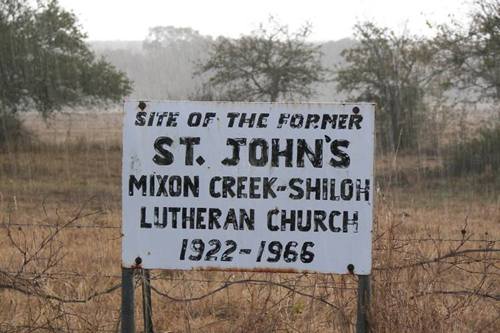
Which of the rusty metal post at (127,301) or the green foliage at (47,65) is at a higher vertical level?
the green foliage at (47,65)

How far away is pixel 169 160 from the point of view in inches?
172

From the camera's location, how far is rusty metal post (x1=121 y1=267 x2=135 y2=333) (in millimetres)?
4449

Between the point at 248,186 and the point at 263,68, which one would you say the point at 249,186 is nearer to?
the point at 248,186

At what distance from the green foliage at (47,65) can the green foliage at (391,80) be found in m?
7.35

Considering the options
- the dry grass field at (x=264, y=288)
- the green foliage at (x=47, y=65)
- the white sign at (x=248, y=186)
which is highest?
the green foliage at (x=47, y=65)

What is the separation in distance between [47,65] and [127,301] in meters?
20.5

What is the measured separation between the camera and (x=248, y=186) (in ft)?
14.3

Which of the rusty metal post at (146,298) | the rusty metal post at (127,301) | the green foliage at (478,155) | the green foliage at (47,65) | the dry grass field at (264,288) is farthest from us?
the green foliage at (47,65)

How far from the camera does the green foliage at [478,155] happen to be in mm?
19875

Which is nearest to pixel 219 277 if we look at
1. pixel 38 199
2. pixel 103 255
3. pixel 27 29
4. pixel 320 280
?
pixel 103 255

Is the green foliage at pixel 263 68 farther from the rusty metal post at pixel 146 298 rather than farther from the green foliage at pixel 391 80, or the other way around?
the rusty metal post at pixel 146 298

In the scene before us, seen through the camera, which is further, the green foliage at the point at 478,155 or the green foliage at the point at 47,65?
the green foliage at the point at 47,65

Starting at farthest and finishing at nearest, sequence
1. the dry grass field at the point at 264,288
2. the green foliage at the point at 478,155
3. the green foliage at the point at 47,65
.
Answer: the green foliage at the point at 47,65 → the green foliage at the point at 478,155 → the dry grass field at the point at 264,288

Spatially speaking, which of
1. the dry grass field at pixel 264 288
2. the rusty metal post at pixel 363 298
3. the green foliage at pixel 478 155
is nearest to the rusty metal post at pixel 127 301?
the dry grass field at pixel 264 288
